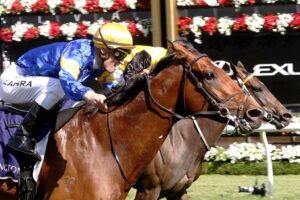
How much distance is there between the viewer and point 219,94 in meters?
4.57

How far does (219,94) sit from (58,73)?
1055 mm

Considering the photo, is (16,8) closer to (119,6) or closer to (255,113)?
(119,6)

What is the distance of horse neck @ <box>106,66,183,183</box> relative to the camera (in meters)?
4.65

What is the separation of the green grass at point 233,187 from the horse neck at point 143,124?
3348mm

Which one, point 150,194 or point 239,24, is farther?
point 239,24

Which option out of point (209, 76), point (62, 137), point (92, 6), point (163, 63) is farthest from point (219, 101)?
point (92, 6)

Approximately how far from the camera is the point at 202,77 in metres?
4.58

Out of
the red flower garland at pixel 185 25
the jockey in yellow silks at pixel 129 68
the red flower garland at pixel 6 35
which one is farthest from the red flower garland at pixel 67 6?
the jockey in yellow silks at pixel 129 68

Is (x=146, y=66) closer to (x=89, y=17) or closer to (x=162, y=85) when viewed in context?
(x=162, y=85)

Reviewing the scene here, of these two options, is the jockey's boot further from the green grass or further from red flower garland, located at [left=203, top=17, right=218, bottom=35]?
red flower garland, located at [left=203, top=17, right=218, bottom=35]

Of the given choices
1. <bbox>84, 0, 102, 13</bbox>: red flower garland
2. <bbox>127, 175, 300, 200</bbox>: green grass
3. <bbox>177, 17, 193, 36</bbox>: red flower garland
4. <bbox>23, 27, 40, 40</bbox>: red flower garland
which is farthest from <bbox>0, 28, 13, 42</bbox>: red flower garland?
<bbox>127, 175, 300, 200</bbox>: green grass

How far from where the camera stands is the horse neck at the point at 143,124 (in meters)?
4.65

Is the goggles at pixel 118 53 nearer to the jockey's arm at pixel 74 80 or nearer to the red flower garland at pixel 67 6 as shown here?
the jockey's arm at pixel 74 80

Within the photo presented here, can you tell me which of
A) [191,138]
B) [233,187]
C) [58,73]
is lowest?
[233,187]
